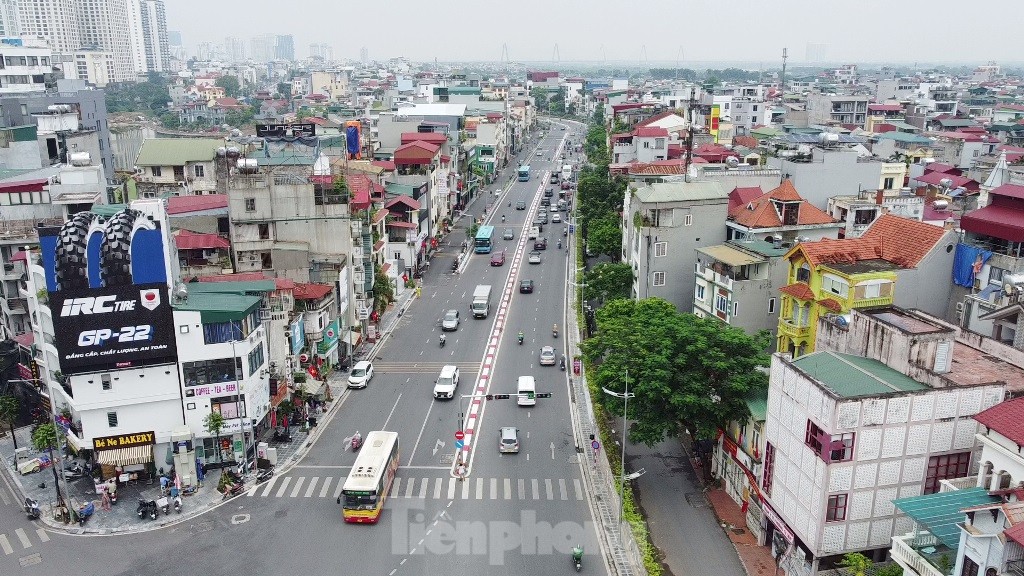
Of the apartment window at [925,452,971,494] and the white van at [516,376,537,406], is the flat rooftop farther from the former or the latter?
the white van at [516,376,537,406]

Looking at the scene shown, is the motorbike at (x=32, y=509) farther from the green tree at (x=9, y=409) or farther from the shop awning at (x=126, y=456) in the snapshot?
the green tree at (x=9, y=409)

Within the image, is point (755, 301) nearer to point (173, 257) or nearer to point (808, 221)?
point (808, 221)

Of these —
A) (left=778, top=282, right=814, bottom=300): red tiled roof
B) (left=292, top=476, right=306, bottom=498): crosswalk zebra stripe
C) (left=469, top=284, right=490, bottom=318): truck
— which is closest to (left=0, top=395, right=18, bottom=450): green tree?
(left=292, top=476, right=306, bottom=498): crosswalk zebra stripe

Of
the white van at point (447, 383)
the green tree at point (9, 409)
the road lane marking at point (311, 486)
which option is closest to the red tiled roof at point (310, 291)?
the white van at point (447, 383)

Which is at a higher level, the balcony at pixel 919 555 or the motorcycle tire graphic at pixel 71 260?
the motorcycle tire graphic at pixel 71 260

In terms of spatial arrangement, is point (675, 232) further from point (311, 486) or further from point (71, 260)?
point (71, 260)

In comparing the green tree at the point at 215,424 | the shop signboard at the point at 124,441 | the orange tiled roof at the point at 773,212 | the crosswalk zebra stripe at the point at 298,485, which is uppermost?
the orange tiled roof at the point at 773,212

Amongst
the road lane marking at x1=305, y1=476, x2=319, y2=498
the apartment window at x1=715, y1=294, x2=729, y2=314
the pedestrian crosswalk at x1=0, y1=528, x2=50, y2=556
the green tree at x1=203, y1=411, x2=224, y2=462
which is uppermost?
the apartment window at x1=715, y1=294, x2=729, y2=314
